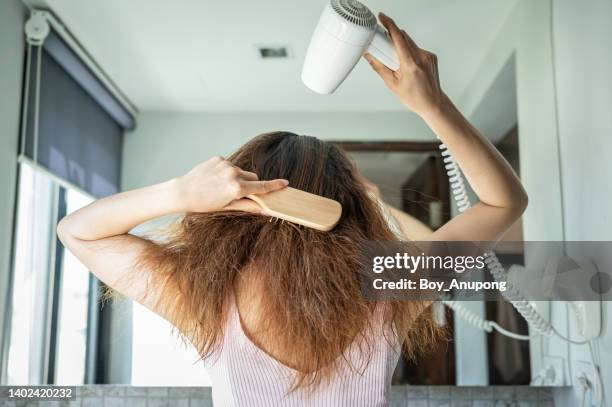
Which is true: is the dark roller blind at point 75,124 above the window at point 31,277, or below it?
above

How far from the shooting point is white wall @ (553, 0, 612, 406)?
102cm

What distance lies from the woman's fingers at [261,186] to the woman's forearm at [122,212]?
0.07m

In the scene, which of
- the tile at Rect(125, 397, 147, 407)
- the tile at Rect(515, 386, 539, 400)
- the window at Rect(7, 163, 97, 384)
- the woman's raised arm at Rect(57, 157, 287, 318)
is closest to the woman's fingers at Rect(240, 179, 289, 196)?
the woman's raised arm at Rect(57, 157, 287, 318)

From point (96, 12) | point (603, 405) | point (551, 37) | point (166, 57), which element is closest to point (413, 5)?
point (551, 37)

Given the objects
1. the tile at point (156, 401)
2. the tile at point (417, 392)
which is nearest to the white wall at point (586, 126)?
the tile at point (417, 392)

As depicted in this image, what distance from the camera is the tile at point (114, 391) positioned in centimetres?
108

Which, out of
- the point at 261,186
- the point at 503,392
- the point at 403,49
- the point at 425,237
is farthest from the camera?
the point at 503,392

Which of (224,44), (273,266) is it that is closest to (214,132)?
(224,44)

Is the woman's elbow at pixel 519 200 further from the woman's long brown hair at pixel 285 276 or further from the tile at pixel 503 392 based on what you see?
the tile at pixel 503 392

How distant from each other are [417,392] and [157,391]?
A: 463 mm

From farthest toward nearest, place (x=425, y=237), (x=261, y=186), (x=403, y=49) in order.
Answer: (x=425, y=237), (x=403, y=49), (x=261, y=186)

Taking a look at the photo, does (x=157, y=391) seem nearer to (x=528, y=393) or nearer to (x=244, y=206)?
(x=244, y=206)

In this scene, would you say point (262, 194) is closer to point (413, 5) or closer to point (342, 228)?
point (342, 228)

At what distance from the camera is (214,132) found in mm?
1104
